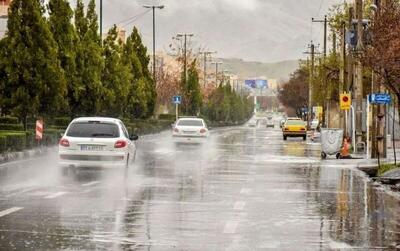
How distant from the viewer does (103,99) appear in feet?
206

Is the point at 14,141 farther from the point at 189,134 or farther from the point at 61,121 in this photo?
the point at 61,121

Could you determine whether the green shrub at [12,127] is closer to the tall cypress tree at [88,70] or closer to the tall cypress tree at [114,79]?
the tall cypress tree at [88,70]

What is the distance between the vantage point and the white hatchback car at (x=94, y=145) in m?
25.9

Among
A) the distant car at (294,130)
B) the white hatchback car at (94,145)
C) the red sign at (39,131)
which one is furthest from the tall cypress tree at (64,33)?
the distant car at (294,130)

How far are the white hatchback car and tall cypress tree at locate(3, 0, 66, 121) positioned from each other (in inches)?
758

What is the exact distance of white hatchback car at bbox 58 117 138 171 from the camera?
2588 centimetres

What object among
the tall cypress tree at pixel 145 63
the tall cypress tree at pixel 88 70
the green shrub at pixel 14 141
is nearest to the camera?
the green shrub at pixel 14 141

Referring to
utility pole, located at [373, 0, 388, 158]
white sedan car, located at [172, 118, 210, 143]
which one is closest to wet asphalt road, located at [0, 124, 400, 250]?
utility pole, located at [373, 0, 388, 158]

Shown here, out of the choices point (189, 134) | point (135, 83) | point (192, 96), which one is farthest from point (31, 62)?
point (192, 96)

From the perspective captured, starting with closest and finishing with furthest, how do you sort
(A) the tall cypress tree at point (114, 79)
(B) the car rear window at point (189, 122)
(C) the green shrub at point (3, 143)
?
(C) the green shrub at point (3, 143)
(B) the car rear window at point (189, 122)
(A) the tall cypress tree at point (114, 79)

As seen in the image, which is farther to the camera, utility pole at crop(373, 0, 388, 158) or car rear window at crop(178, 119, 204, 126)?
car rear window at crop(178, 119, 204, 126)

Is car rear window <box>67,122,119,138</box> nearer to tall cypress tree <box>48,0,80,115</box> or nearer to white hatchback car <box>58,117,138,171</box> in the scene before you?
white hatchback car <box>58,117,138,171</box>

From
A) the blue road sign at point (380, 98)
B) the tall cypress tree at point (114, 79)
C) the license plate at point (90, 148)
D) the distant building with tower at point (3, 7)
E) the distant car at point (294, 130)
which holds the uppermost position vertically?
the distant building with tower at point (3, 7)

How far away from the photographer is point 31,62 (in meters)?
45.7
